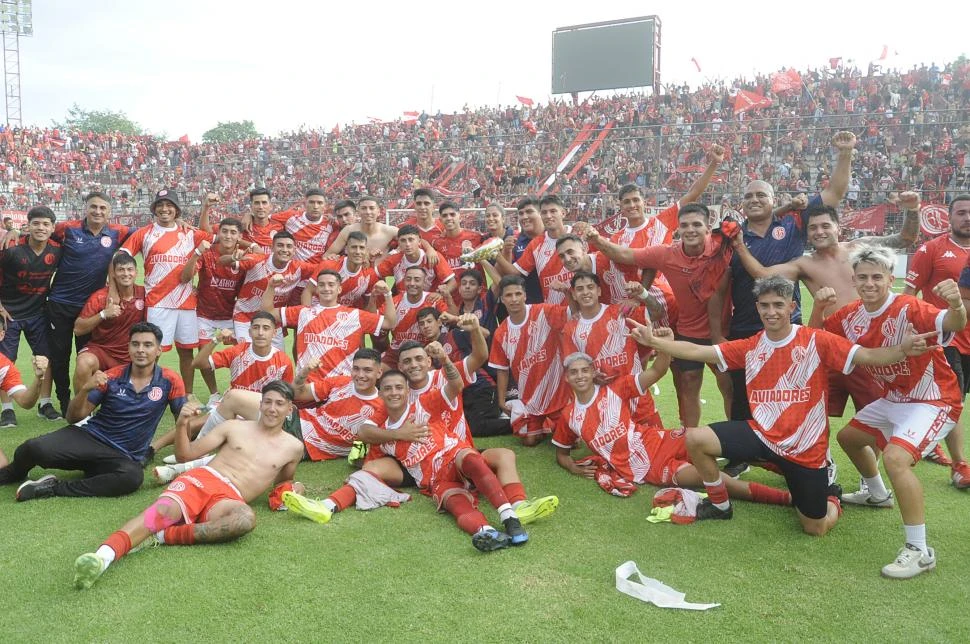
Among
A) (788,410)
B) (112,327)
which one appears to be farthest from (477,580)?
(112,327)

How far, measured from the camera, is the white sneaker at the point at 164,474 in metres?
5.49

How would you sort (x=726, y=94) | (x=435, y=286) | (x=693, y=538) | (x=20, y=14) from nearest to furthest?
(x=693, y=538), (x=435, y=286), (x=726, y=94), (x=20, y=14)

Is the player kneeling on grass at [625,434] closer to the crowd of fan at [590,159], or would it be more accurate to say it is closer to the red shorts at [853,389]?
the red shorts at [853,389]

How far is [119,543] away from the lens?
13.2 ft

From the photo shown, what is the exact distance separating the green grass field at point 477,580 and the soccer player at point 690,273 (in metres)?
1.39

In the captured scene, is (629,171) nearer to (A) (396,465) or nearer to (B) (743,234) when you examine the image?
(B) (743,234)

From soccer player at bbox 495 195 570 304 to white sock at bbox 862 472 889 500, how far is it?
3.21m

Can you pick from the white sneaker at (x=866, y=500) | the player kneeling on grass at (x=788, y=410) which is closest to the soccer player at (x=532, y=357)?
the player kneeling on grass at (x=788, y=410)

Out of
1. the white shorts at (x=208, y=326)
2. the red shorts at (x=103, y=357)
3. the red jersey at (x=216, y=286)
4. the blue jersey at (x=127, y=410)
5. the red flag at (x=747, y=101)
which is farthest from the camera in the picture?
the red flag at (x=747, y=101)

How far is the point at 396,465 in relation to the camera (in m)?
5.41

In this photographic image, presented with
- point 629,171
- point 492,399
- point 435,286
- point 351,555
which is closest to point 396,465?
point 351,555

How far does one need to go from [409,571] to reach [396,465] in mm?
1421

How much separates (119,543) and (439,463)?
209 centimetres

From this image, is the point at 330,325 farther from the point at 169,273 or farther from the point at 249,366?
the point at 169,273
